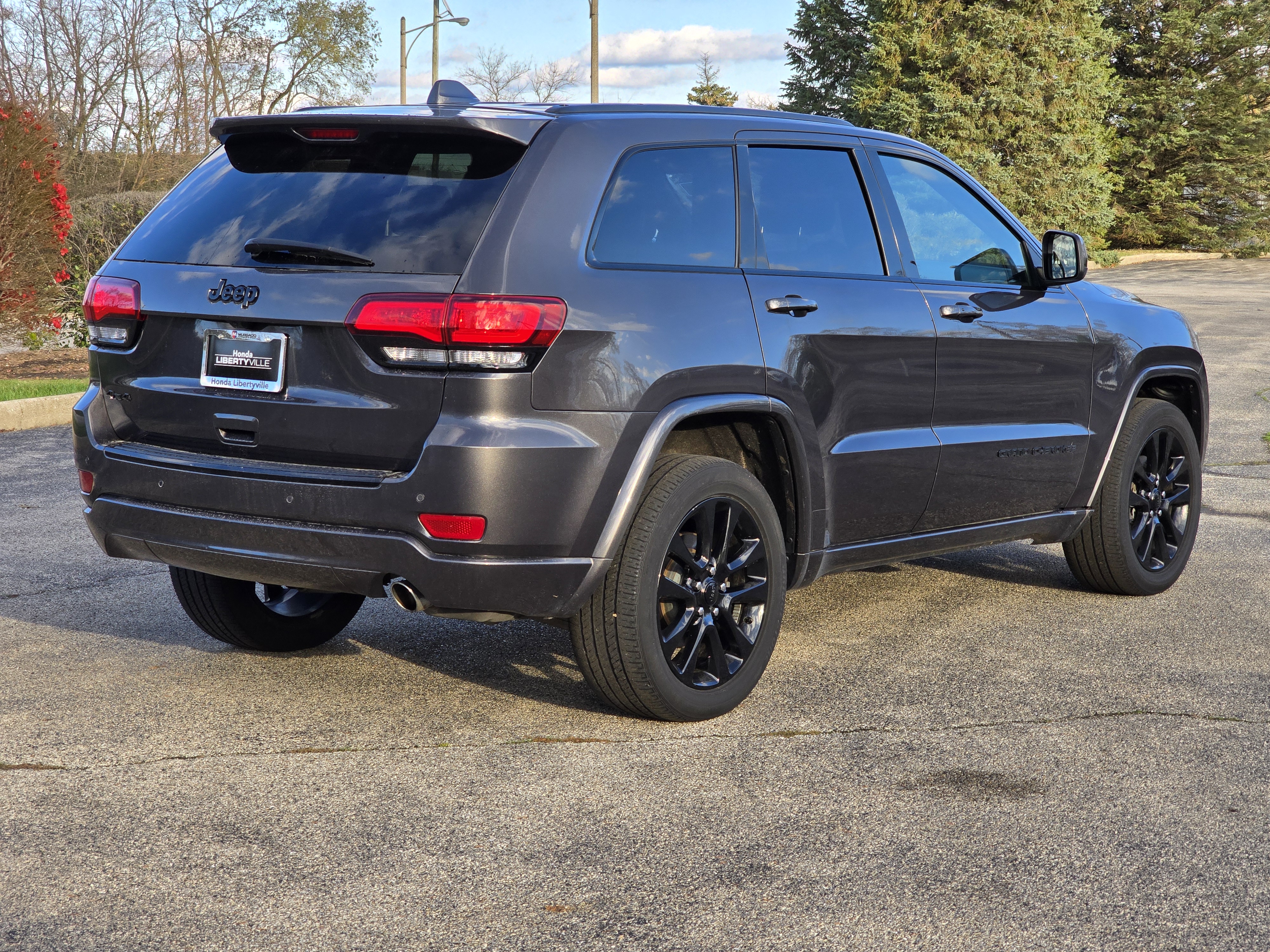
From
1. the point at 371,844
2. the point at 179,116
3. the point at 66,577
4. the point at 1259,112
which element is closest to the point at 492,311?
the point at 371,844

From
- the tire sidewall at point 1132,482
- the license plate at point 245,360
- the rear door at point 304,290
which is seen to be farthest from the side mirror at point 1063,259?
the license plate at point 245,360

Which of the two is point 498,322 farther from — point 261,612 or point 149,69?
point 149,69

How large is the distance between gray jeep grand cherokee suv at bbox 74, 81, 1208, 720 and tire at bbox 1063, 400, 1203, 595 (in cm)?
115

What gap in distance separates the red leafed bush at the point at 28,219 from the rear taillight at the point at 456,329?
35.1ft

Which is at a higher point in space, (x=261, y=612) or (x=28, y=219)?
(x=28, y=219)

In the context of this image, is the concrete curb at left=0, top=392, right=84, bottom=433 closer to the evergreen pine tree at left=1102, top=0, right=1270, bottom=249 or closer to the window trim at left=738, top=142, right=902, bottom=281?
the window trim at left=738, top=142, right=902, bottom=281

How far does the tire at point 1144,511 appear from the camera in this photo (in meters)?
5.95

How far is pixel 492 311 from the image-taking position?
3.63 meters

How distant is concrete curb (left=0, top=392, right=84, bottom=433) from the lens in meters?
10.7

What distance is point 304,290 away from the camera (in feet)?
12.5

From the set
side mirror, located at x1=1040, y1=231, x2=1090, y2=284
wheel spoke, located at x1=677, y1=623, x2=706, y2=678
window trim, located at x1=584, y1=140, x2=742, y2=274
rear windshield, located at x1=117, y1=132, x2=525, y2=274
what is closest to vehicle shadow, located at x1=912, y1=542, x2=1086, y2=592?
side mirror, located at x1=1040, y1=231, x2=1090, y2=284

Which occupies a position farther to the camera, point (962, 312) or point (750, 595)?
point (962, 312)

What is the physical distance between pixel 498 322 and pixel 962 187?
2553 millimetres

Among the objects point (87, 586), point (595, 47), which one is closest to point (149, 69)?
point (595, 47)
